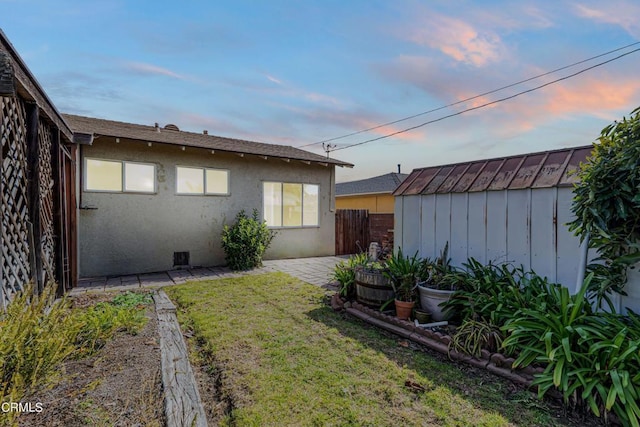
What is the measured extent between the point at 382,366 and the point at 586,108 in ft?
23.8

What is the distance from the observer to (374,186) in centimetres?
1842

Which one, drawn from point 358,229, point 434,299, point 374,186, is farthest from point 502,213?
point 374,186

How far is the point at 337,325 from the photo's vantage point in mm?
3883

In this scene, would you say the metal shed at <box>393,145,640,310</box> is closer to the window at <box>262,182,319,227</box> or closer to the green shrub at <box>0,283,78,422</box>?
the green shrub at <box>0,283,78,422</box>

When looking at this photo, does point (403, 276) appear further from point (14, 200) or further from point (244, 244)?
point (244, 244)

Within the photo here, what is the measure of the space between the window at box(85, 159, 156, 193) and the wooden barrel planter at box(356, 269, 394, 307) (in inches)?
226

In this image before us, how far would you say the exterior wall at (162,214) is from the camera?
6.65 meters

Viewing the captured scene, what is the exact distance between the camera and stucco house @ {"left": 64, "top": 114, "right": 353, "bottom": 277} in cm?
665

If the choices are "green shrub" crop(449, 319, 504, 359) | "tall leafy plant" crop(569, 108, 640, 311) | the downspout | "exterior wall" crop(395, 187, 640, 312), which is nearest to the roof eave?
"exterior wall" crop(395, 187, 640, 312)

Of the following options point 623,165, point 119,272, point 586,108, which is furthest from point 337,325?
point 586,108

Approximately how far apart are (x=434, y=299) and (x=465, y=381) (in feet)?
3.93

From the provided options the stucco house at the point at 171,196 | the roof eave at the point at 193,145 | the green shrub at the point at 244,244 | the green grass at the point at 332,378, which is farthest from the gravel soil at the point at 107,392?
the green shrub at the point at 244,244

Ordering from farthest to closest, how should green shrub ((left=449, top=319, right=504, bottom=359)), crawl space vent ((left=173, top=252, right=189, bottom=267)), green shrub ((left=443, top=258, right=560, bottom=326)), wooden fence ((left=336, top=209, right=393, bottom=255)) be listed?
wooden fence ((left=336, top=209, right=393, bottom=255)) < crawl space vent ((left=173, top=252, right=189, bottom=267)) < green shrub ((left=443, top=258, right=560, bottom=326)) < green shrub ((left=449, top=319, right=504, bottom=359))

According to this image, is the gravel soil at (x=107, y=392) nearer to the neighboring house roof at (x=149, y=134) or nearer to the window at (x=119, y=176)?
the neighboring house roof at (x=149, y=134)
